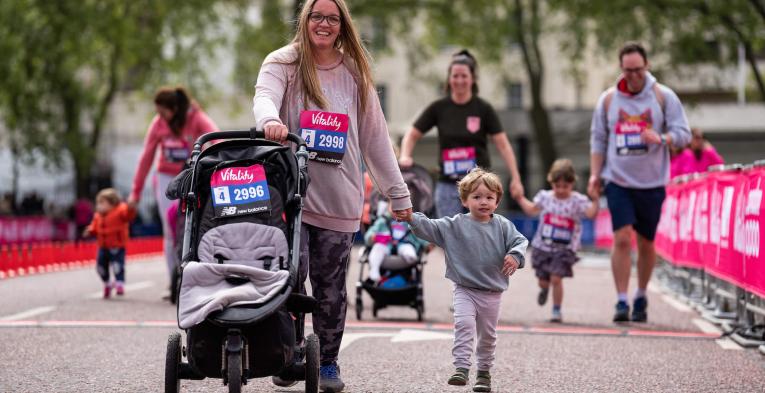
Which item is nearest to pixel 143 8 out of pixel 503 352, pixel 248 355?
pixel 503 352

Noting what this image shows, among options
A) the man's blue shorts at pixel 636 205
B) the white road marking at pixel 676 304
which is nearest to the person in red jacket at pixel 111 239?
the man's blue shorts at pixel 636 205

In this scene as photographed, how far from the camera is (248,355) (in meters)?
5.49

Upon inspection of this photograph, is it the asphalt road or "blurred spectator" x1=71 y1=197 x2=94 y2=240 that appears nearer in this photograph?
the asphalt road

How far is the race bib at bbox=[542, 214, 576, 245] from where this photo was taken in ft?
37.3

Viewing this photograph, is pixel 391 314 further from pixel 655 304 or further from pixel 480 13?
pixel 480 13

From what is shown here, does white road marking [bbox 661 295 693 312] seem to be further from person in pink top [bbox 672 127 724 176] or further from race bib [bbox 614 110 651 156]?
race bib [bbox 614 110 651 156]

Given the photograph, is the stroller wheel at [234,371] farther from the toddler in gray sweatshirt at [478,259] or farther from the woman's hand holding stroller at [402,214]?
the toddler in gray sweatshirt at [478,259]

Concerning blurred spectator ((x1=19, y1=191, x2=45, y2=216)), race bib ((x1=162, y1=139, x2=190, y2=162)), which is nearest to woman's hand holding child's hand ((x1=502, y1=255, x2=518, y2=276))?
race bib ((x1=162, y1=139, x2=190, y2=162))

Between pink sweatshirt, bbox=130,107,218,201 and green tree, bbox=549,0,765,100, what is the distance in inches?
824

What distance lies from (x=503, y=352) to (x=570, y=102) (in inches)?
2114

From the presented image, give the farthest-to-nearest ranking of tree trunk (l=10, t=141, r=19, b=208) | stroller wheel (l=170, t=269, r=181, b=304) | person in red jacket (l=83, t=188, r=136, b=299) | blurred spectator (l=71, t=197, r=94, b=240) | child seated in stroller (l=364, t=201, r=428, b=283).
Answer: tree trunk (l=10, t=141, r=19, b=208)
blurred spectator (l=71, t=197, r=94, b=240)
person in red jacket (l=83, t=188, r=136, b=299)
stroller wheel (l=170, t=269, r=181, b=304)
child seated in stroller (l=364, t=201, r=428, b=283)

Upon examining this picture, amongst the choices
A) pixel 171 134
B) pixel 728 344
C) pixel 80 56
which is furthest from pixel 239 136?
pixel 80 56

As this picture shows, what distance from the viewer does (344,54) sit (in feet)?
21.6

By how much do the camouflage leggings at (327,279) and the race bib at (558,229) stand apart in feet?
16.7
